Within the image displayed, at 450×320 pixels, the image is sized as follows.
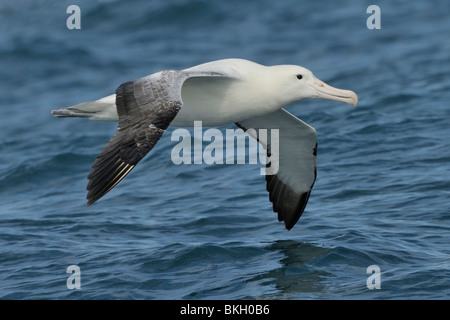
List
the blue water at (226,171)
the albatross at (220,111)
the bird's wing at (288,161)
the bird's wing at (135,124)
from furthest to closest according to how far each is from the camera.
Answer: the bird's wing at (288,161), the blue water at (226,171), the albatross at (220,111), the bird's wing at (135,124)

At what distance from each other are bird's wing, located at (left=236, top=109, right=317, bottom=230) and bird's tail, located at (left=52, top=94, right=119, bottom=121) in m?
2.04

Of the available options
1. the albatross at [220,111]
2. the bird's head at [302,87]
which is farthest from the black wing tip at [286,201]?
the bird's head at [302,87]

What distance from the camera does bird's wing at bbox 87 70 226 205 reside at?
8.72 m

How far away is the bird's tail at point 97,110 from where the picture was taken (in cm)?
1030

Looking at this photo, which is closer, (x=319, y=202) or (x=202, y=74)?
(x=202, y=74)

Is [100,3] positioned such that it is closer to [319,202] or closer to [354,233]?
[319,202]

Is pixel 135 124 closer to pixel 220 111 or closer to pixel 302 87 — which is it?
pixel 220 111

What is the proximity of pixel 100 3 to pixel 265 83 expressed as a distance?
38.5 ft

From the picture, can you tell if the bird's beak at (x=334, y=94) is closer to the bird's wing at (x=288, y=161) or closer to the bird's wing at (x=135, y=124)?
the bird's wing at (x=288, y=161)

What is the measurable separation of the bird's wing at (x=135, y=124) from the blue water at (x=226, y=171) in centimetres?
143

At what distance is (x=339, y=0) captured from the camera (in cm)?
2173


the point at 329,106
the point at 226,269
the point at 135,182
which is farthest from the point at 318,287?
the point at 329,106

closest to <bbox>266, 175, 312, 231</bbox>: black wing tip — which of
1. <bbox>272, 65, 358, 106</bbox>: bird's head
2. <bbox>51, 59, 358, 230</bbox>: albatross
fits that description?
<bbox>51, 59, 358, 230</bbox>: albatross
